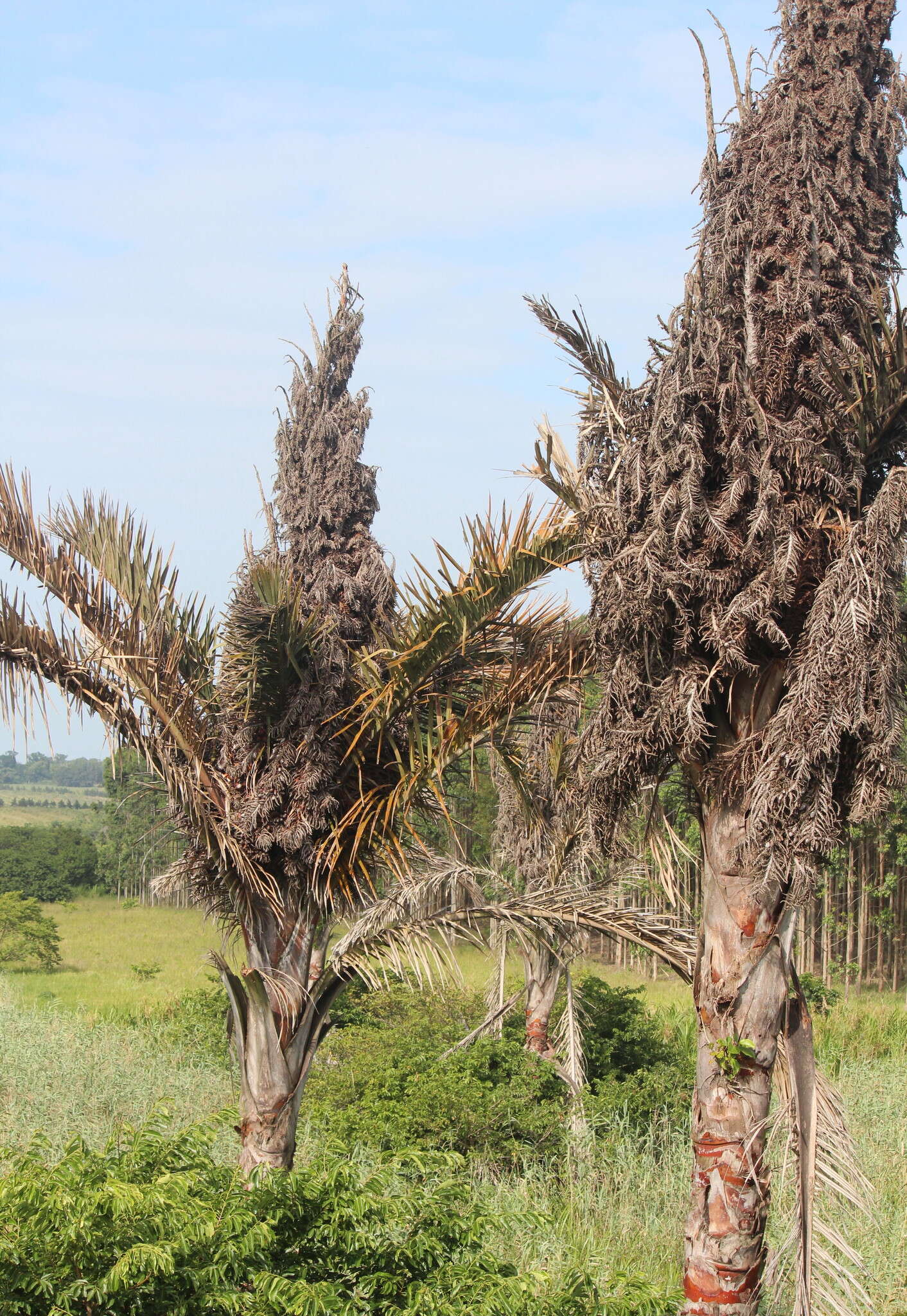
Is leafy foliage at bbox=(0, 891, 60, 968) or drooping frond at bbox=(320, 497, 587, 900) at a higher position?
drooping frond at bbox=(320, 497, 587, 900)

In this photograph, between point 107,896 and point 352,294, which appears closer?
point 352,294

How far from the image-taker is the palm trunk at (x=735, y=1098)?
451 cm

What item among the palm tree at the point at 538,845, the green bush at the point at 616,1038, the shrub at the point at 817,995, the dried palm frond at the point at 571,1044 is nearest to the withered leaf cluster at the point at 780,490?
the palm tree at the point at 538,845

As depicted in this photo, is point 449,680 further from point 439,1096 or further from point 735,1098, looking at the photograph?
point 439,1096

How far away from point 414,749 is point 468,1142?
568 cm

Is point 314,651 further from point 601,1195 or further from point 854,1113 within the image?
point 854,1113

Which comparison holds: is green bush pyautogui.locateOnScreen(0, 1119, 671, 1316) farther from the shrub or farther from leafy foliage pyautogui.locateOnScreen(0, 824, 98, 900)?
leafy foliage pyautogui.locateOnScreen(0, 824, 98, 900)

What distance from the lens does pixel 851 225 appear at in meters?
4.76

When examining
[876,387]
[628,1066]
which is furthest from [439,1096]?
[876,387]

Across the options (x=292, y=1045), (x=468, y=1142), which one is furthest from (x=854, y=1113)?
(x=292, y=1045)

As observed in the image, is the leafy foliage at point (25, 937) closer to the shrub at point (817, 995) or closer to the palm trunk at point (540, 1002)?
the palm trunk at point (540, 1002)

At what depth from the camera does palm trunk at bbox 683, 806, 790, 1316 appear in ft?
14.8

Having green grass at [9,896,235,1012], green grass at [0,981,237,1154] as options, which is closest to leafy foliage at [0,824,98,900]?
green grass at [9,896,235,1012]

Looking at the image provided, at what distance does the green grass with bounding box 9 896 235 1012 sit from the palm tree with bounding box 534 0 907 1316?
10476 mm
